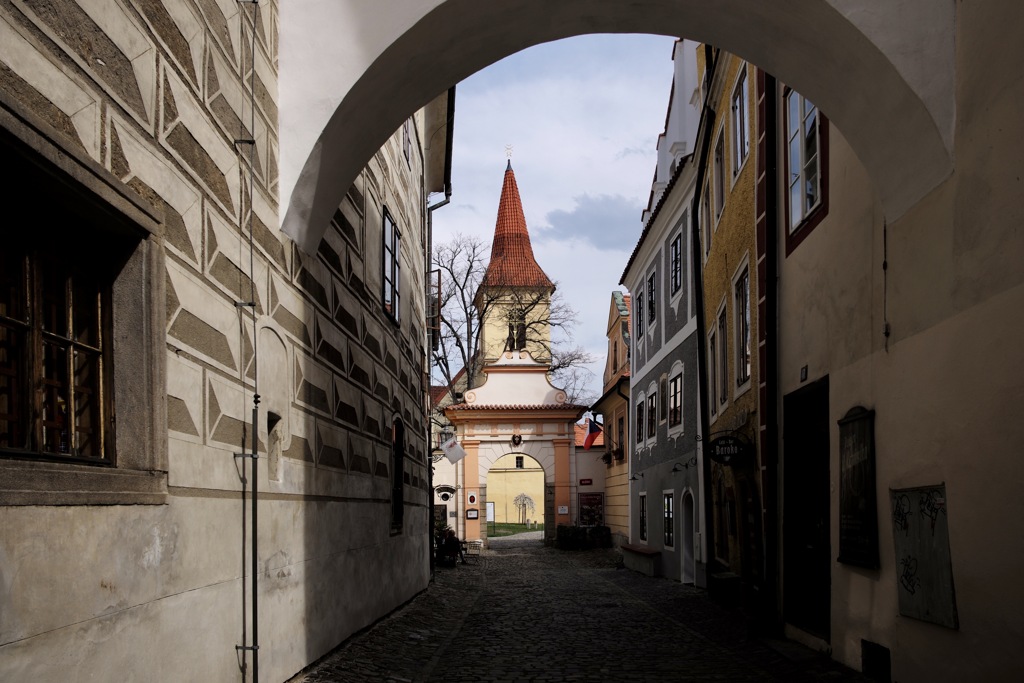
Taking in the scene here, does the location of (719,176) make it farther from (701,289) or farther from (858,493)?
(858,493)

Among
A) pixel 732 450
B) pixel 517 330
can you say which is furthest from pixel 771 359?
pixel 517 330

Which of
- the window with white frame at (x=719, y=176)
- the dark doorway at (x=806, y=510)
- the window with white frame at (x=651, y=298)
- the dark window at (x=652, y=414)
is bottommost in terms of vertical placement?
the dark doorway at (x=806, y=510)

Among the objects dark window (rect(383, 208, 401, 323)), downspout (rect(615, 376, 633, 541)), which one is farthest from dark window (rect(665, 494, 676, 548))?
dark window (rect(383, 208, 401, 323))

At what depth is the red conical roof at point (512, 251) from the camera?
2015 inches

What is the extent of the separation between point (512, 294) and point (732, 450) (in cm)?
3663

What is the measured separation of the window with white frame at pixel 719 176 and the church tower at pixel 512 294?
89.2 ft

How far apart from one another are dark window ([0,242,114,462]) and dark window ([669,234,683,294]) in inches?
627

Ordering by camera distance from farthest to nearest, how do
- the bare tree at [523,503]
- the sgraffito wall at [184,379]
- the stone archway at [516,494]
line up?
the bare tree at [523,503] → the stone archway at [516,494] → the sgraffito wall at [184,379]

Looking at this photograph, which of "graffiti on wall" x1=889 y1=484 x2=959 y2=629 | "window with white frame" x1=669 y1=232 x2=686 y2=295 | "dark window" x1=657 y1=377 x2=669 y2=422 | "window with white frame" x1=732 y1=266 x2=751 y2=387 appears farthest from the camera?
"dark window" x1=657 y1=377 x2=669 y2=422

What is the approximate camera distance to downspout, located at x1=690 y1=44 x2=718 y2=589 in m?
16.4

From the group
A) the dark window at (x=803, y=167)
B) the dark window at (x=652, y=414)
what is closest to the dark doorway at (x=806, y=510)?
the dark window at (x=803, y=167)

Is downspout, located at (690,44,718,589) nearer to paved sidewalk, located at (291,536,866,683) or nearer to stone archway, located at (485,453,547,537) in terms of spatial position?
paved sidewalk, located at (291,536,866,683)

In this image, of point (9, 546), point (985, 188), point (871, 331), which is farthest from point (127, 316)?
point (871, 331)

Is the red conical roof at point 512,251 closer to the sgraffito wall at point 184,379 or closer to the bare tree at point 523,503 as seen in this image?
the bare tree at point 523,503
